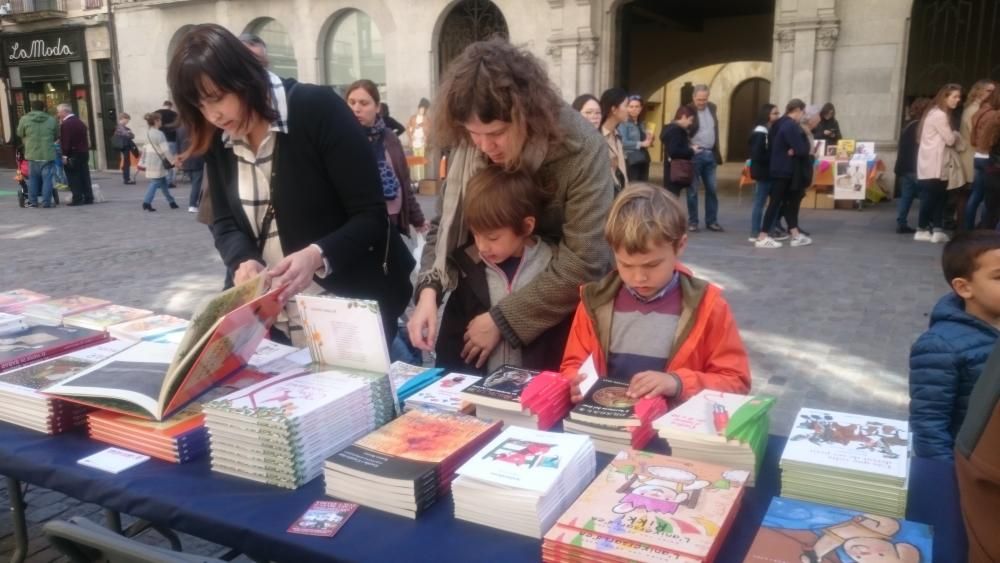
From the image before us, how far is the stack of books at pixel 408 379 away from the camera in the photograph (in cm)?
196

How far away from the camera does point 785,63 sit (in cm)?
1157

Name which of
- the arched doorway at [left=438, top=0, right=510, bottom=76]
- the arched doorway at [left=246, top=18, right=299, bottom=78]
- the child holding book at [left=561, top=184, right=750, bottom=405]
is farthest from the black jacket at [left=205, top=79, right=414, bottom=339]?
the arched doorway at [left=246, top=18, right=299, bottom=78]

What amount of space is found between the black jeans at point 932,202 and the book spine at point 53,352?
8133mm

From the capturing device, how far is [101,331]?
2416 mm

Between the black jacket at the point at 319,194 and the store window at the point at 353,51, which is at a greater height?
the store window at the point at 353,51

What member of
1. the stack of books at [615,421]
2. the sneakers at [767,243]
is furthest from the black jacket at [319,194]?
the sneakers at [767,243]

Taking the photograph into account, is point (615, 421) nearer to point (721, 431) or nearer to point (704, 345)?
point (721, 431)

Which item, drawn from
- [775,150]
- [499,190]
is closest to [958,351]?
[499,190]

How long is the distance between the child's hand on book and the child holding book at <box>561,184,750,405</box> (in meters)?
0.03

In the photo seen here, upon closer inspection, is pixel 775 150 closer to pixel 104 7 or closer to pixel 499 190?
pixel 499 190

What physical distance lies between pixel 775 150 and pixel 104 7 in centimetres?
1767

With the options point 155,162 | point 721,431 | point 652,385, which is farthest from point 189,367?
point 155,162

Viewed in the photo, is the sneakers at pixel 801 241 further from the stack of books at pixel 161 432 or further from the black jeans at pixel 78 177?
the black jeans at pixel 78 177

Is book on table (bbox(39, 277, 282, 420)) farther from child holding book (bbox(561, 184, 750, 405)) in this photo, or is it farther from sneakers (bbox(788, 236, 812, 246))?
sneakers (bbox(788, 236, 812, 246))
